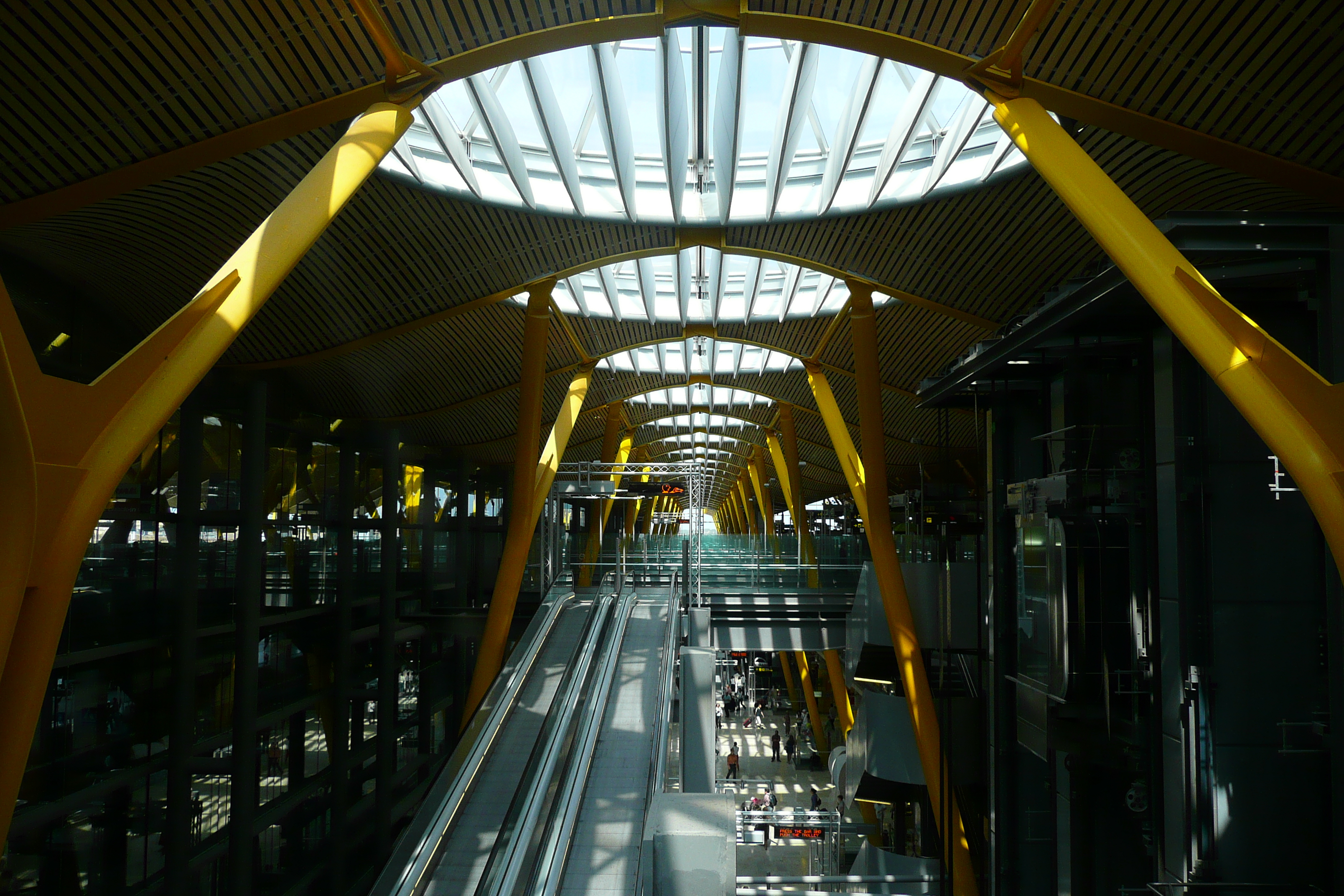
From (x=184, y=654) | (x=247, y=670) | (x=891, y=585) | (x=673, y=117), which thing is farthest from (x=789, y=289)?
(x=184, y=654)

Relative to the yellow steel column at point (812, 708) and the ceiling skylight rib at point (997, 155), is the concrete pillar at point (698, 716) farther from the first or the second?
the yellow steel column at point (812, 708)

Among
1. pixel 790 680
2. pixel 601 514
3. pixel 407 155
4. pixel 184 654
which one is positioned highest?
pixel 407 155

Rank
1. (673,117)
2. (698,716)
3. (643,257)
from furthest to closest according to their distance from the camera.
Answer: (643,257)
(698,716)
(673,117)

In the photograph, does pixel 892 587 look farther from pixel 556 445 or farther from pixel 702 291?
pixel 702 291

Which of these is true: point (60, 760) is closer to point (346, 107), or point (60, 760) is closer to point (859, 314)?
point (346, 107)

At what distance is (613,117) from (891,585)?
875 cm

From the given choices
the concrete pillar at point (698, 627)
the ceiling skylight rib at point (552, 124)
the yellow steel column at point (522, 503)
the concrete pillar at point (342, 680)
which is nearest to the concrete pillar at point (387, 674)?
the concrete pillar at point (342, 680)

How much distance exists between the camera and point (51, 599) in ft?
17.0

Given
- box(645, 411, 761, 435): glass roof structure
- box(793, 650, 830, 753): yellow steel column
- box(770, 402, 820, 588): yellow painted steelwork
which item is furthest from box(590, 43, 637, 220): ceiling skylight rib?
box(645, 411, 761, 435): glass roof structure

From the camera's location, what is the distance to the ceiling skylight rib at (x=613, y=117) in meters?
11.5

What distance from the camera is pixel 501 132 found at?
12859mm

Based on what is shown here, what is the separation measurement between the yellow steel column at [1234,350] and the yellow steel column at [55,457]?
20.2ft

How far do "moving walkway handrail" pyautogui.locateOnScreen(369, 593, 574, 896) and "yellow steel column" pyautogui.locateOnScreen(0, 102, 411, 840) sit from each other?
3272mm

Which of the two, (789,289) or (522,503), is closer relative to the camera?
(522,503)
